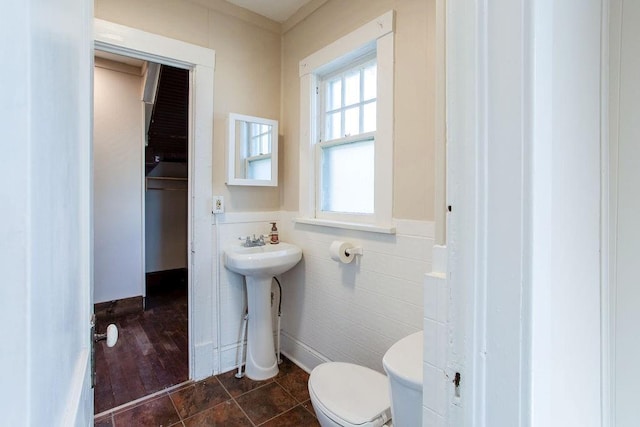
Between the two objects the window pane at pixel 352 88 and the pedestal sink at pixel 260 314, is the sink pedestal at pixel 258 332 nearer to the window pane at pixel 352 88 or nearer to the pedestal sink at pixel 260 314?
the pedestal sink at pixel 260 314

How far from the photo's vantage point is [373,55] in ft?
6.17

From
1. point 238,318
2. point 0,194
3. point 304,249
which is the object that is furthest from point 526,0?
point 238,318

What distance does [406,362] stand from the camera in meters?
1.09

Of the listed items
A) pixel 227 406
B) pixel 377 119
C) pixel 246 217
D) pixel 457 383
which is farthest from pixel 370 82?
pixel 227 406

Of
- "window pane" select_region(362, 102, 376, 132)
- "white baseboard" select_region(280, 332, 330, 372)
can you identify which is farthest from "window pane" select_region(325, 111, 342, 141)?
"white baseboard" select_region(280, 332, 330, 372)

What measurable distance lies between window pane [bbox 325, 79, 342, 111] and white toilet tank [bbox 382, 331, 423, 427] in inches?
62.6

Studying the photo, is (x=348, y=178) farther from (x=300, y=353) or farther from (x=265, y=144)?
(x=300, y=353)

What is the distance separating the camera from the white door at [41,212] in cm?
24

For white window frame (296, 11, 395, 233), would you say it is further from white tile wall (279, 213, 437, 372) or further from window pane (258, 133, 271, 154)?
window pane (258, 133, 271, 154)

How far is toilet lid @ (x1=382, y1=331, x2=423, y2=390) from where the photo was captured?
1.02 metres

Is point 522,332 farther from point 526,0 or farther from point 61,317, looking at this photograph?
point 61,317

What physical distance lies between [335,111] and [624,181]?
1.68m

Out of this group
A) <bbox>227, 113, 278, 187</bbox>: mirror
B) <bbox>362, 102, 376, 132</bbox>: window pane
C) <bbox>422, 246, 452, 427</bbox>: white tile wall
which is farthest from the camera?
<bbox>227, 113, 278, 187</bbox>: mirror

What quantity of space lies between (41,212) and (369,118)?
5.79 feet
